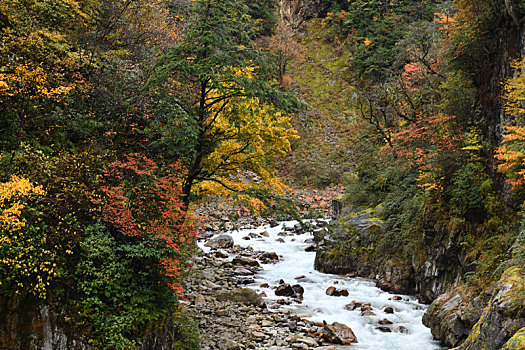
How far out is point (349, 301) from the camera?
37.9 feet

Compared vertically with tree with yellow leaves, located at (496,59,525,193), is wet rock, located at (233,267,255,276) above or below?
below

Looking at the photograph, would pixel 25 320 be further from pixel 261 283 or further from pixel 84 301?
pixel 261 283

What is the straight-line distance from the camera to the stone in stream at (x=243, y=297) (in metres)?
11.4

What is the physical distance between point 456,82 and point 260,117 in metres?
8.30

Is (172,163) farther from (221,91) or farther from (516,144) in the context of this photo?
(516,144)

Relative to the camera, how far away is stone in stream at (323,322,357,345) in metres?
9.09

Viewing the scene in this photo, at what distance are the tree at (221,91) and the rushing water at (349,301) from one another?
15.9 ft

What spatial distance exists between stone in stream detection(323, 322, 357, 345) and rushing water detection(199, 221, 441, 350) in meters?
0.20

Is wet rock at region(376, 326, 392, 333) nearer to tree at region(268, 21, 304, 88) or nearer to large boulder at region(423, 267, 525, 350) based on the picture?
large boulder at region(423, 267, 525, 350)

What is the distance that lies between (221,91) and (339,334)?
7.14 metres

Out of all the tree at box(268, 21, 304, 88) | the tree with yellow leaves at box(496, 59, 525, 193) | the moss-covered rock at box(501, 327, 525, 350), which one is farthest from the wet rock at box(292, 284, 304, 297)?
the tree at box(268, 21, 304, 88)

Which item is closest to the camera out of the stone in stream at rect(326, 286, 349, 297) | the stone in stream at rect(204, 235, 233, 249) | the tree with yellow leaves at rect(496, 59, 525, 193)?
the tree with yellow leaves at rect(496, 59, 525, 193)

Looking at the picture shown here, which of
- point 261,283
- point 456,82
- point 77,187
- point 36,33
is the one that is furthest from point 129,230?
point 456,82

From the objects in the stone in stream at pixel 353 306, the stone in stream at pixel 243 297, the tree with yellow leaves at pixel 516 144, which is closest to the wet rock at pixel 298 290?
the stone in stream at pixel 243 297
